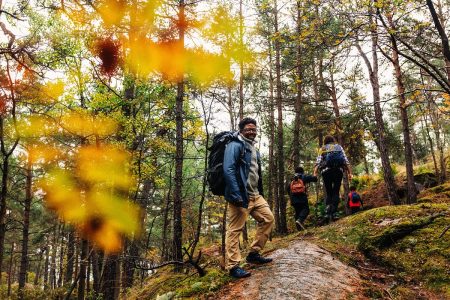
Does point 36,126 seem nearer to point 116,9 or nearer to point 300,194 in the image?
point 116,9

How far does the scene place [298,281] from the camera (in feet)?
12.4

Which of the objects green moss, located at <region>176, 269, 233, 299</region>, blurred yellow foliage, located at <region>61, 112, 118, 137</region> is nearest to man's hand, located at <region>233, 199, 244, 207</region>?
green moss, located at <region>176, 269, 233, 299</region>

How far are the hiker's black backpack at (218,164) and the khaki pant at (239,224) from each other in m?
0.31

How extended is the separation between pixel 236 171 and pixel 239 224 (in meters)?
0.71

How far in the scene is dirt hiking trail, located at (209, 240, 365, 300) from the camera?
352 cm

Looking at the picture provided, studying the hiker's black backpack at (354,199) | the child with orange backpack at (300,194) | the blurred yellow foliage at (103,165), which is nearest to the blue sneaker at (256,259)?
the child with orange backpack at (300,194)

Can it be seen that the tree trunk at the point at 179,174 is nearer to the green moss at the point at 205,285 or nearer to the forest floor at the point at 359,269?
the forest floor at the point at 359,269

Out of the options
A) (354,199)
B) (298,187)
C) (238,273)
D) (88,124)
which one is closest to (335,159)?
(298,187)

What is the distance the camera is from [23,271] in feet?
56.2

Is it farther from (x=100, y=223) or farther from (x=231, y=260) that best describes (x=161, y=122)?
(x=231, y=260)

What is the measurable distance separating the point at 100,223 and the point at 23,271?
26.3ft

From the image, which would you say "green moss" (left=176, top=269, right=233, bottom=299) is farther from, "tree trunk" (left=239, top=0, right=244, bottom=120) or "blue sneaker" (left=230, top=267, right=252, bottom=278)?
Result: "tree trunk" (left=239, top=0, right=244, bottom=120)

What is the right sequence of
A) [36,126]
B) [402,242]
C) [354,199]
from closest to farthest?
[402,242]
[354,199]
[36,126]

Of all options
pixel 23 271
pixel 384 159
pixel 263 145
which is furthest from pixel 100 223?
pixel 263 145
